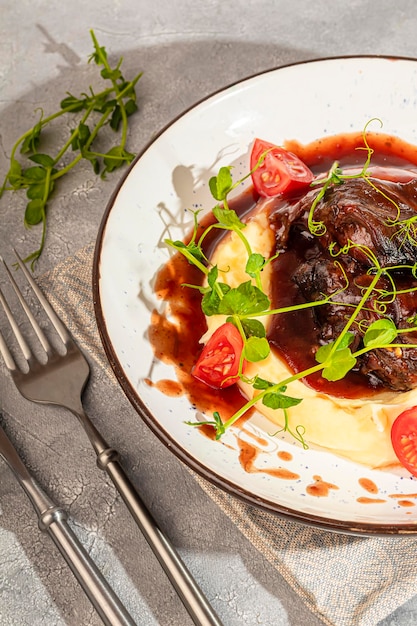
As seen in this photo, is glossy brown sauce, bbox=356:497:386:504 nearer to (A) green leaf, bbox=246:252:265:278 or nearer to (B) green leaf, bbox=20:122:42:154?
(A) green leaf, bbox=246:252:265:278

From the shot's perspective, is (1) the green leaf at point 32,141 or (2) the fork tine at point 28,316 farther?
(1) the green leaf at point 32,141

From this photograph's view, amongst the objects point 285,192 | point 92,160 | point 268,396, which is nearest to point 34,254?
point 92,160

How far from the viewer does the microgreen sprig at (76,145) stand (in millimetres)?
4109

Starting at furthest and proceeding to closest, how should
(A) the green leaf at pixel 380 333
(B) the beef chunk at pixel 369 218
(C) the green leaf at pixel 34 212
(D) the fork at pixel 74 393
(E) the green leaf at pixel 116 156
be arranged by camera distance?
1. (E) the green leaf at pixel 116 156
2. (C) the green leaf at pixel 34 212
3. (B) the beef chunk at pixel 369 218
4. (D) the fork at pixel 74 393
5. (A) the green leaf at pixel 380 333

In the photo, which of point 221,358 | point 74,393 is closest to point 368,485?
point 221,358

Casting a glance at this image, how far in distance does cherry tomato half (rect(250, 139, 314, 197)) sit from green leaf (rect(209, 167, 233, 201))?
0.31 m

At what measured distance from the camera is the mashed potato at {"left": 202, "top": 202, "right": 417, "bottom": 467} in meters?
3.22

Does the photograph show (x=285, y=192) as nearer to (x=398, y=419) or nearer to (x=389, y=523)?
(x=398, y=419)

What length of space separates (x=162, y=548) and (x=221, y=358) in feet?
3.14

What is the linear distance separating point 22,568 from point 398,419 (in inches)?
79.8

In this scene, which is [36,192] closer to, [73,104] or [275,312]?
[73,104]

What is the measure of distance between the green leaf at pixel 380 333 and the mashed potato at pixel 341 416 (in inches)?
18.2

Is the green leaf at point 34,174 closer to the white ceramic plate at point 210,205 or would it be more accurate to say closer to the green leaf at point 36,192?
the green leaf at point 36,192

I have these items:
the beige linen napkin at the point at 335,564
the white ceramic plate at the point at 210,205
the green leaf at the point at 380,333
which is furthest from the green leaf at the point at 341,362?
the beige linen napkin at the point at 335,564
